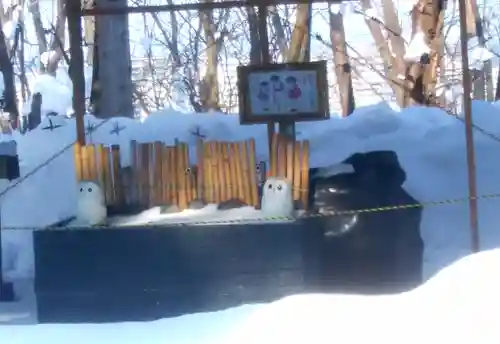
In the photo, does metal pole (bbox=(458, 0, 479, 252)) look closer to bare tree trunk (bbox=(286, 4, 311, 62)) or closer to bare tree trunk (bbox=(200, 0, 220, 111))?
bare tree trunk (bbox=(286, 4, 311, 62))

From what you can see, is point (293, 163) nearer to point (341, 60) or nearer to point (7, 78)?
point (7, 78)

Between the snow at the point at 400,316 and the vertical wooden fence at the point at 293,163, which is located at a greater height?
the vertical wooden fence at the point at 293,163

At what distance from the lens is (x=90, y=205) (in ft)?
24.6

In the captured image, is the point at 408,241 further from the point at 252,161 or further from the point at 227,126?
the point at 227,126

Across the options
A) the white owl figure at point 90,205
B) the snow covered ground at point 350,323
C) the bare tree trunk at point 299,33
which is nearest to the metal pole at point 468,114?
the snow covered ground at point 350,323

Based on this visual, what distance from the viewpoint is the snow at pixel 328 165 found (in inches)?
205

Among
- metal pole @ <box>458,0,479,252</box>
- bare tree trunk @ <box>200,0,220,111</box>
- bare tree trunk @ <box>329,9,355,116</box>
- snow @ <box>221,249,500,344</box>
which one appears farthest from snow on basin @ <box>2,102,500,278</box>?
bare tree trunk @ <box>200,0,220,111</box>

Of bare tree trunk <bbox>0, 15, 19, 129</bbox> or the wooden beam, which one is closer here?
the wooden beam

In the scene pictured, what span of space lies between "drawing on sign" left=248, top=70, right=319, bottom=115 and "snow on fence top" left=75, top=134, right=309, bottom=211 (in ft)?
0.99

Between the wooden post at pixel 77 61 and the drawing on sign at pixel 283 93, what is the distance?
4.53 ft

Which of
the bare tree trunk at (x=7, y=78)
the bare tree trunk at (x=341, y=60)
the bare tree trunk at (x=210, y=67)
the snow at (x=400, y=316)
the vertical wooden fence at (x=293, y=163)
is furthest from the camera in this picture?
the bare tree trunk at (x=210, y=67)

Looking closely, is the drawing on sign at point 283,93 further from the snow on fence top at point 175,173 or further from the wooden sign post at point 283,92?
the snow on fence top at point 175,173

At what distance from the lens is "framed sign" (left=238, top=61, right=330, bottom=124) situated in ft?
24.9

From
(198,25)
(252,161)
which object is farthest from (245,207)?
(198,25)
